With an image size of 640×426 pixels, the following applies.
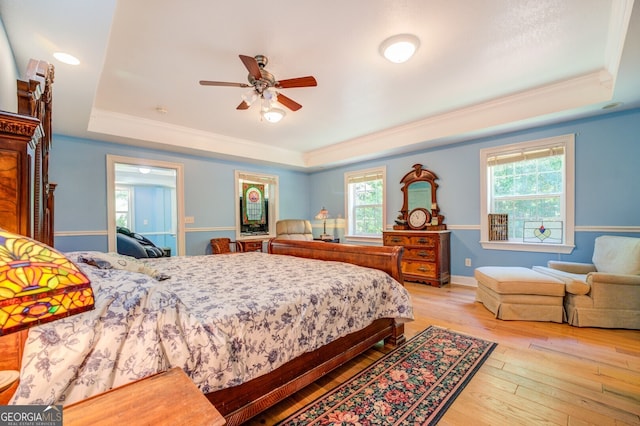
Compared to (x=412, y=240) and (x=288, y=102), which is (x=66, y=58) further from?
(x=412, y=240)

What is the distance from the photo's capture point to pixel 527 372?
1945mm

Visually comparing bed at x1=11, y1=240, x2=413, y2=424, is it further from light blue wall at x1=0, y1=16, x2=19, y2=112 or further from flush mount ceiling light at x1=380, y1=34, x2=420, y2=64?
flush mount ceiling light at x1=380, y1=34, x2=420, y2=64

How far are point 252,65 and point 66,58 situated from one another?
1425 mm

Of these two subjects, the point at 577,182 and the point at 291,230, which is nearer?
the point at 577,182

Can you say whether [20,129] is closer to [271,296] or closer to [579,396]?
[271,296]

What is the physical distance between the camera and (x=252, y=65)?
2.18 metres

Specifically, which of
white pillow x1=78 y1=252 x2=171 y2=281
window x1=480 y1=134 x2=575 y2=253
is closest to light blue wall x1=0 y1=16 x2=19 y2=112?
white pillow x1=78 y1=252 x2=171 y2=281

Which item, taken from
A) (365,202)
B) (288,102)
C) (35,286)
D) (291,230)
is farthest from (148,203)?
(35,286)

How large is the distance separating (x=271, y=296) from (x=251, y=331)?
0.87ft

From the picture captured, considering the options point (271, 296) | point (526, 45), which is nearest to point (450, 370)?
point (271, 296)

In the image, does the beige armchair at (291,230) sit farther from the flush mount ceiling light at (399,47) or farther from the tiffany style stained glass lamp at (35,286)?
the tiffany style stained glass lamp at (35,286)

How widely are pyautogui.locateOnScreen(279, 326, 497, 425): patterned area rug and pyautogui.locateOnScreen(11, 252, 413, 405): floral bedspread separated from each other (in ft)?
1.09

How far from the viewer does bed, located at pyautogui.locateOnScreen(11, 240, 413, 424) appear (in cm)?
94

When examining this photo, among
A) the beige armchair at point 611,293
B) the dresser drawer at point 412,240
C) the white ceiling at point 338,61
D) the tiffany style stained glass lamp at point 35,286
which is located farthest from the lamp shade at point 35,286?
the dresser drawer at point 412,240
